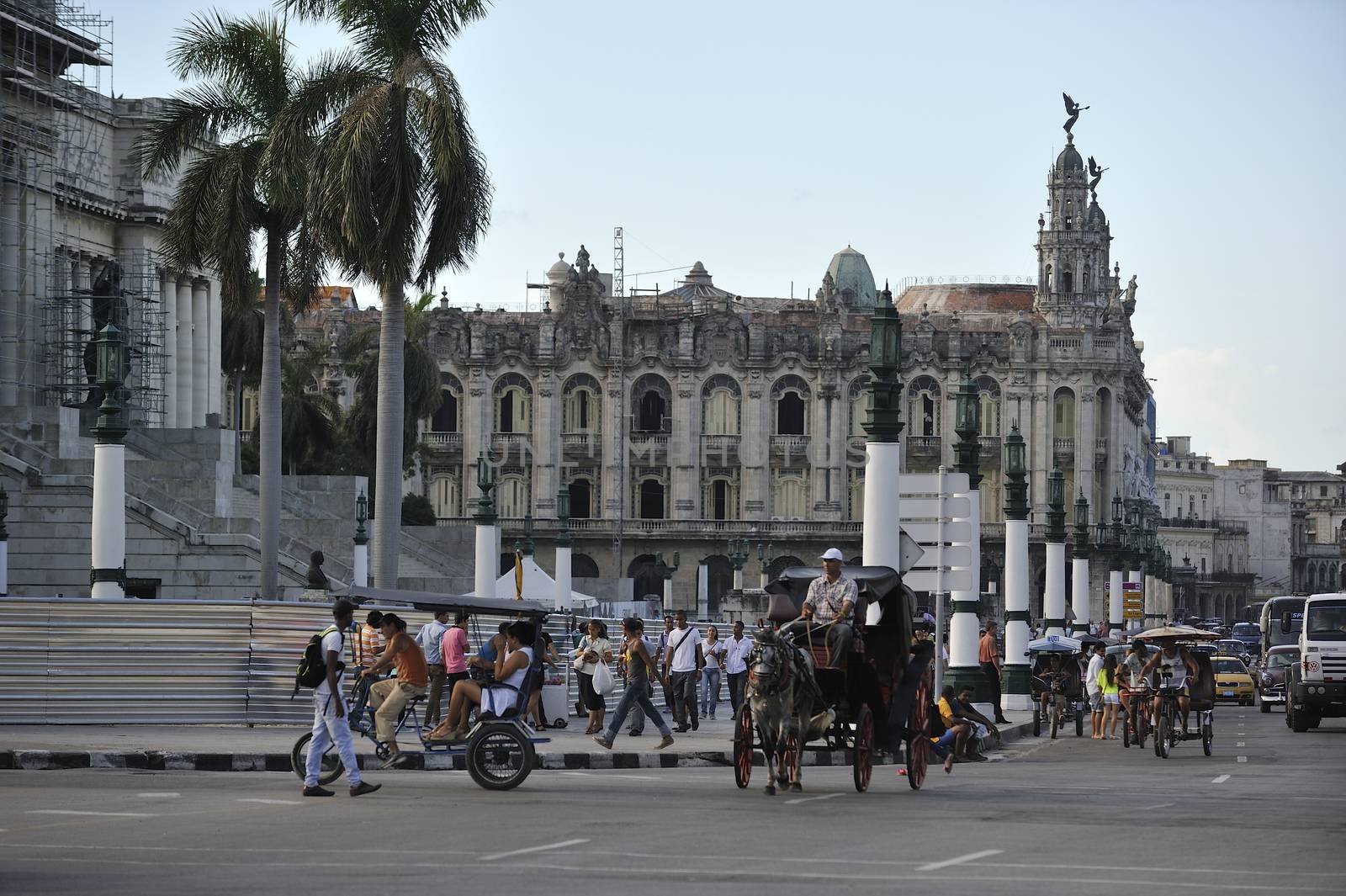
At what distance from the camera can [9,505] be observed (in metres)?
43.9

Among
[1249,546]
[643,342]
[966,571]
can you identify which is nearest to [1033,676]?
[966,571]

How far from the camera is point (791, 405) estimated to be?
105 meters

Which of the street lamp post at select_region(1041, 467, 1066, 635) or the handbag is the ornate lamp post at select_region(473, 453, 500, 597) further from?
the handbag

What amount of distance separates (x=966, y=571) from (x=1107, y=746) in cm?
637

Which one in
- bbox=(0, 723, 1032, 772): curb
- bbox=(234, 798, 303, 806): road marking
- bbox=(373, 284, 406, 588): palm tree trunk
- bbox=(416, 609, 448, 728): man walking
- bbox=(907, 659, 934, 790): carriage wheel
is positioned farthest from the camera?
bbox=(373, 284, 406, 588): palm tree trunk

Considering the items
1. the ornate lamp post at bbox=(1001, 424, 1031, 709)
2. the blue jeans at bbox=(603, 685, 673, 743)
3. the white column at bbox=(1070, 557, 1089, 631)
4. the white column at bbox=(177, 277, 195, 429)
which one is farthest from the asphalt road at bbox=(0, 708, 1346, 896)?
the white column at bbox=(177, 277, 195, 429)

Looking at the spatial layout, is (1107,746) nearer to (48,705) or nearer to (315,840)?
(48,705)

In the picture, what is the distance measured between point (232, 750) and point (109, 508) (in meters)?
9.55

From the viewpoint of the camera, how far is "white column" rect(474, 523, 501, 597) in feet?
132

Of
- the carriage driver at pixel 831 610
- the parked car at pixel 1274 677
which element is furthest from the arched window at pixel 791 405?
the carriage driver at pixel 831 610

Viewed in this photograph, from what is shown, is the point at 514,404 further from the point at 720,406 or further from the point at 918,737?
the point at 918,737

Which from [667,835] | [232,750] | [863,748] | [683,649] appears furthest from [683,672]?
[667,835]

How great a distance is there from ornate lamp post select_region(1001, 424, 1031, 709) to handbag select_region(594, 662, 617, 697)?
10.9 m

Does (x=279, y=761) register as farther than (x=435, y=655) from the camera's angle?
No
